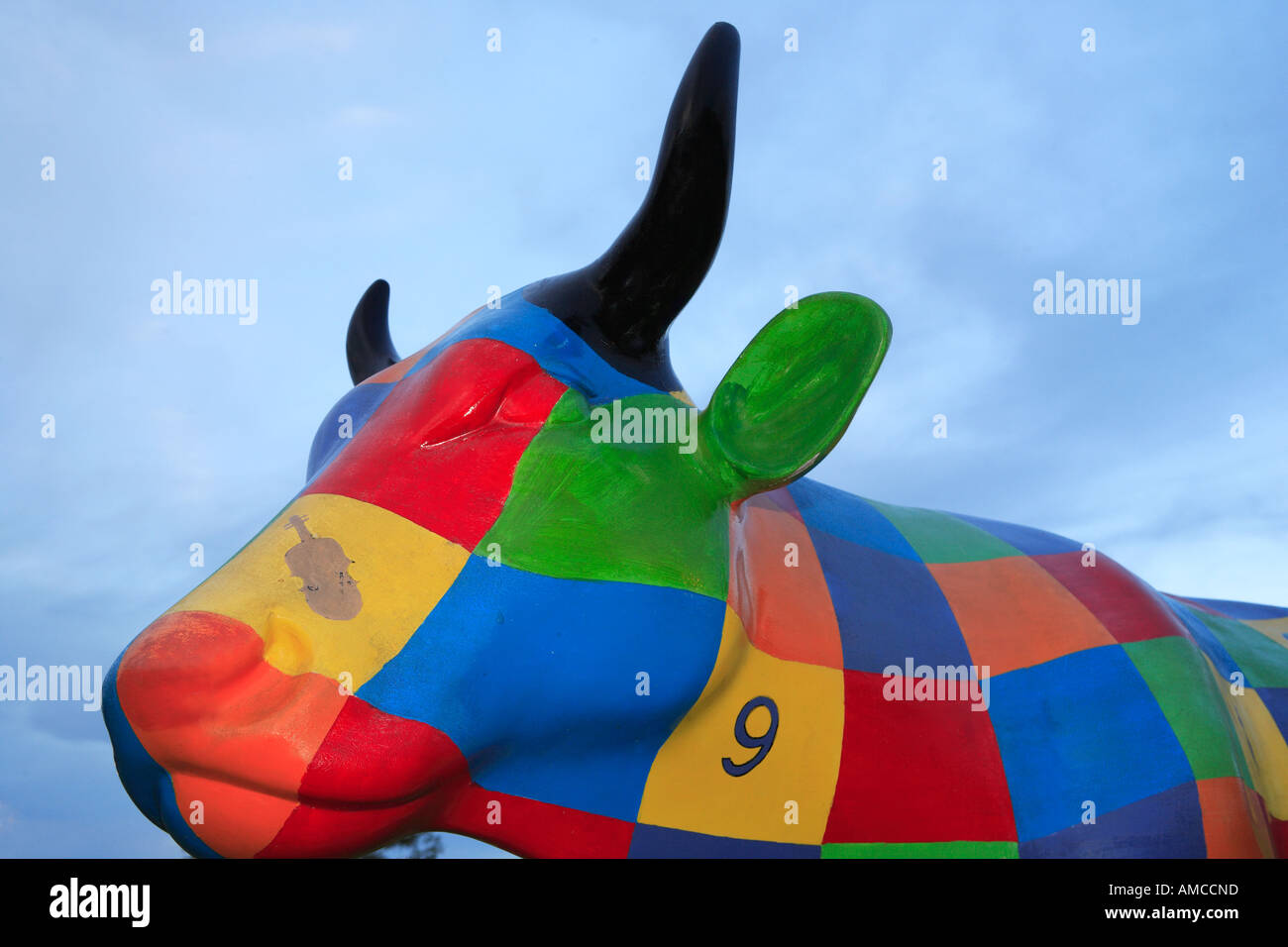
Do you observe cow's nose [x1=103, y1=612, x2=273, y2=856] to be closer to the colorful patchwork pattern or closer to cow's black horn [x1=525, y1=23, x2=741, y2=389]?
the colorful patchwork pattern

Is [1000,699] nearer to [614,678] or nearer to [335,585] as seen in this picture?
[614,678]

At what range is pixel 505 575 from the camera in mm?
1979

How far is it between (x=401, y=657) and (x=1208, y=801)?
6.10 ft

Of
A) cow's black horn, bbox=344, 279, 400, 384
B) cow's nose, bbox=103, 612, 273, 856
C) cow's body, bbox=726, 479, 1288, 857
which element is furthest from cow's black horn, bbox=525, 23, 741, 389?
cow's nose, bbox=103, 612, 273, 856

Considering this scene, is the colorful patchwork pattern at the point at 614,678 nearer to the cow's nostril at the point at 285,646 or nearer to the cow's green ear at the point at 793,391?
the cow's nostril at the point at 285,646

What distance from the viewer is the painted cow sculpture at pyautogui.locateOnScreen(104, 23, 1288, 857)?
69.1 inches

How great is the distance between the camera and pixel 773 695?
220 cm

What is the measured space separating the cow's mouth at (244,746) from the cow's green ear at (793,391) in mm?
889

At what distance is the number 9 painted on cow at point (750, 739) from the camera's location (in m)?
2.14

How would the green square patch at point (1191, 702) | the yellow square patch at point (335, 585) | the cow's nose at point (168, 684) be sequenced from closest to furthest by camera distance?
the cow's nose at point (168, 684) < the yellow square patch at point (335, 585) < the green square patch at point (1191, 702)

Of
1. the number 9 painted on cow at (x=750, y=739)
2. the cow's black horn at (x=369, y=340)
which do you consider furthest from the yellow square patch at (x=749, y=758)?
the cow's black horn at (x=369, y=340)

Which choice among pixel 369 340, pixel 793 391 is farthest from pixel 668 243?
pixel 369 340
